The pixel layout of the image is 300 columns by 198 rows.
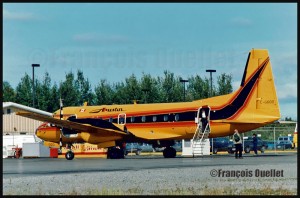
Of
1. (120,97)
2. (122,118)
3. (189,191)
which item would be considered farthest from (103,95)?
(189,191)

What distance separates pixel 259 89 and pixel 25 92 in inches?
2199

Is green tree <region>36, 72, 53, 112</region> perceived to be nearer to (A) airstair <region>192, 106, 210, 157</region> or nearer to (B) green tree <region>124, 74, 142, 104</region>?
(B) green tree <region>124, 74, 142, 104</region>

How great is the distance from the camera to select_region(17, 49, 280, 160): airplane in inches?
1889

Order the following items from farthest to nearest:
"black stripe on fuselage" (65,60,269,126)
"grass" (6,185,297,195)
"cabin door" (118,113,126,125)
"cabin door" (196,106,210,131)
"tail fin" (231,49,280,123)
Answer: "cabin door" (118,113,126,125) < "tail fin" (231,49,280,123) < "black stripe on fuselage" (65,60,269,126) < "cabin door" (196,106,210,131) < "grass" (6,185,297,195)

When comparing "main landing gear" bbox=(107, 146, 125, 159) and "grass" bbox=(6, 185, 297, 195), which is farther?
"main landing gear" bbox=(107, 146, 125, 159)

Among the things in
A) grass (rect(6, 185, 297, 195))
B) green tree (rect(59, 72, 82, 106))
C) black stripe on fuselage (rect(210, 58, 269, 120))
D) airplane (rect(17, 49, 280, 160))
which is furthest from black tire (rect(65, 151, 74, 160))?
green tree (rect(59, 72, 82, 106))

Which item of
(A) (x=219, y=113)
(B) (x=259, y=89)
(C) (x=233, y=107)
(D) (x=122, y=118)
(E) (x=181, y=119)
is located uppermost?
(B) (x=259, y=89)

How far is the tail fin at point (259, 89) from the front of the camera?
4816 cm

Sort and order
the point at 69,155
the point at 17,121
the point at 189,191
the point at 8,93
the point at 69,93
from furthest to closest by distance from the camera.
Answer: the point at 8,93 < the point at 69,93 < the point at 17,121 < the point at 69,155 < the point at 189,191

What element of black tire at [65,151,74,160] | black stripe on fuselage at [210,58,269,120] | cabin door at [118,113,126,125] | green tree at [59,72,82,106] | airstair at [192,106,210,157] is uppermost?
green tree at [59,72,82,106]

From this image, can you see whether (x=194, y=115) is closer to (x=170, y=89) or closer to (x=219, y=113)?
(x=219, y=113)

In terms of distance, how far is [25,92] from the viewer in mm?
100062

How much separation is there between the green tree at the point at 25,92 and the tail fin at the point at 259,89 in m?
53.5

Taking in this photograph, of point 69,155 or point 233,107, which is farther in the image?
point 69,155
